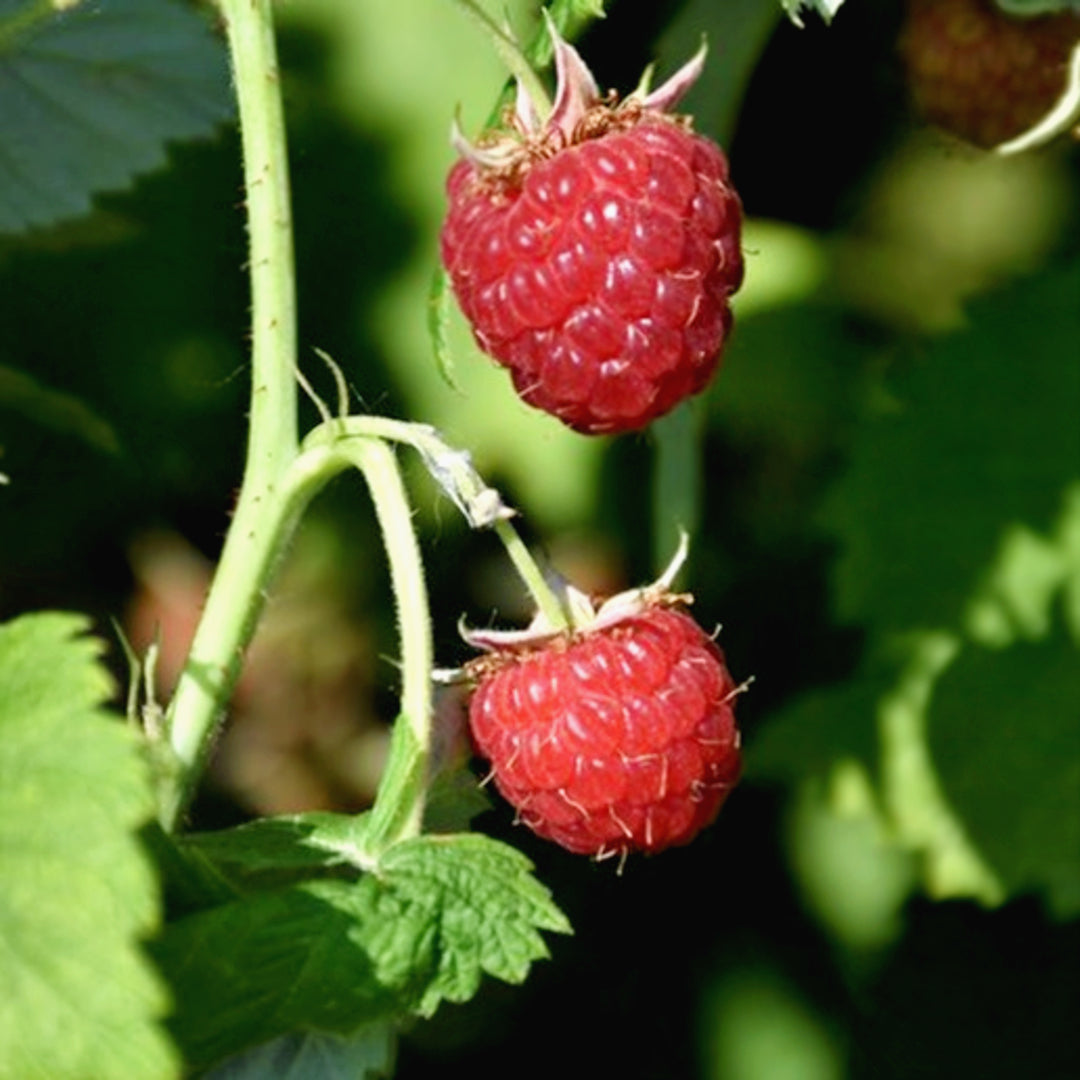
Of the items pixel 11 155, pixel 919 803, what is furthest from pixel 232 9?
pixel 919 803

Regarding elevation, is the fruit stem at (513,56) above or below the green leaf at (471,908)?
above

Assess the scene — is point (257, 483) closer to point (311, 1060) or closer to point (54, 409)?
point (311, 1060)

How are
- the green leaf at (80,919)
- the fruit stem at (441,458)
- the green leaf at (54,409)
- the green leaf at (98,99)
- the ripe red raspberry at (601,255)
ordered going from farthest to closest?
the green leaf at (54,409)
the green leaf at (98,99)
the ripe red raspberry at (601,255)
the fruit stem at (441,458)
the green leaf at (80,919)

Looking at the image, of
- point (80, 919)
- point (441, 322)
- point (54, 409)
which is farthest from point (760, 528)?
A: point (80, 919)

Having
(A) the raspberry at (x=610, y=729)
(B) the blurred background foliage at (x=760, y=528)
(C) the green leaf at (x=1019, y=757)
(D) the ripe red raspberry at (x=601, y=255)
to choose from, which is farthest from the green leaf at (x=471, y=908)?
(C) the green leaf at (x=1019, y=757)

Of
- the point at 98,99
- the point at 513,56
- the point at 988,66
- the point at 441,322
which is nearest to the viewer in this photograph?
the point at 513,56

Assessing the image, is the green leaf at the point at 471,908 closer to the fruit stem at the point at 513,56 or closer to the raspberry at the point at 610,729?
the raspberry at the point at 610,729

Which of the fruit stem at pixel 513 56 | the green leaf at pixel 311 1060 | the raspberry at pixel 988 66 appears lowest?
the green leaf at pixel 311 1060
